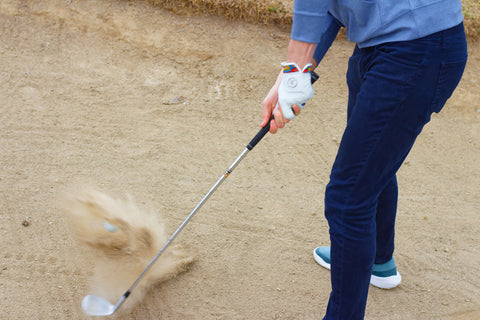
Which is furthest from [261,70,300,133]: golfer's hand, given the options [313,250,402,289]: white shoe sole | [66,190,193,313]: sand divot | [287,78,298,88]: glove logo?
[313,250,402,289]: white shoe sole

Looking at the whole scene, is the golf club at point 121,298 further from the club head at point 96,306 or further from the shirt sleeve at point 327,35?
the shirt sleeve at point 327,35

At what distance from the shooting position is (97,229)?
2.50 metres

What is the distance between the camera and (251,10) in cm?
489

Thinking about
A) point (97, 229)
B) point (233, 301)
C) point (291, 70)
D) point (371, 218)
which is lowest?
point (233, 301)

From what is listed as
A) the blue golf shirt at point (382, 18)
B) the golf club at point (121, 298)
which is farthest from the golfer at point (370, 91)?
the golf club at point (121, 298)

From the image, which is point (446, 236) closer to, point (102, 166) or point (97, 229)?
point (97, 229)

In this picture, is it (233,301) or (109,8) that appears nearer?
(233,301)

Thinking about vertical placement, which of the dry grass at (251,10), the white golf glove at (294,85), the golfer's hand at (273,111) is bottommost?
the dry grass at (251,10)

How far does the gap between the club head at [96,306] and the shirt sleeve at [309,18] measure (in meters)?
1.61

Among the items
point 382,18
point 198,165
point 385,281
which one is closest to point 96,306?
point 198,165

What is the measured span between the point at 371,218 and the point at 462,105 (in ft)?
11.6

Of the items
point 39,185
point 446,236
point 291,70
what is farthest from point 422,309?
point 39,185

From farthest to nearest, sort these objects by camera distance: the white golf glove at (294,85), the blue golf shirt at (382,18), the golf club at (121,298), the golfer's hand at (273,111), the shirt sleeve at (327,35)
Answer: the golf club at (121,298) → the shirt sleeve at (327,35) → the golfer's hand at (273,111) → the white golf glove at (294,85) → the blue golf shirt at (382,18)

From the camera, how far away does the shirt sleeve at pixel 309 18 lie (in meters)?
1.55
